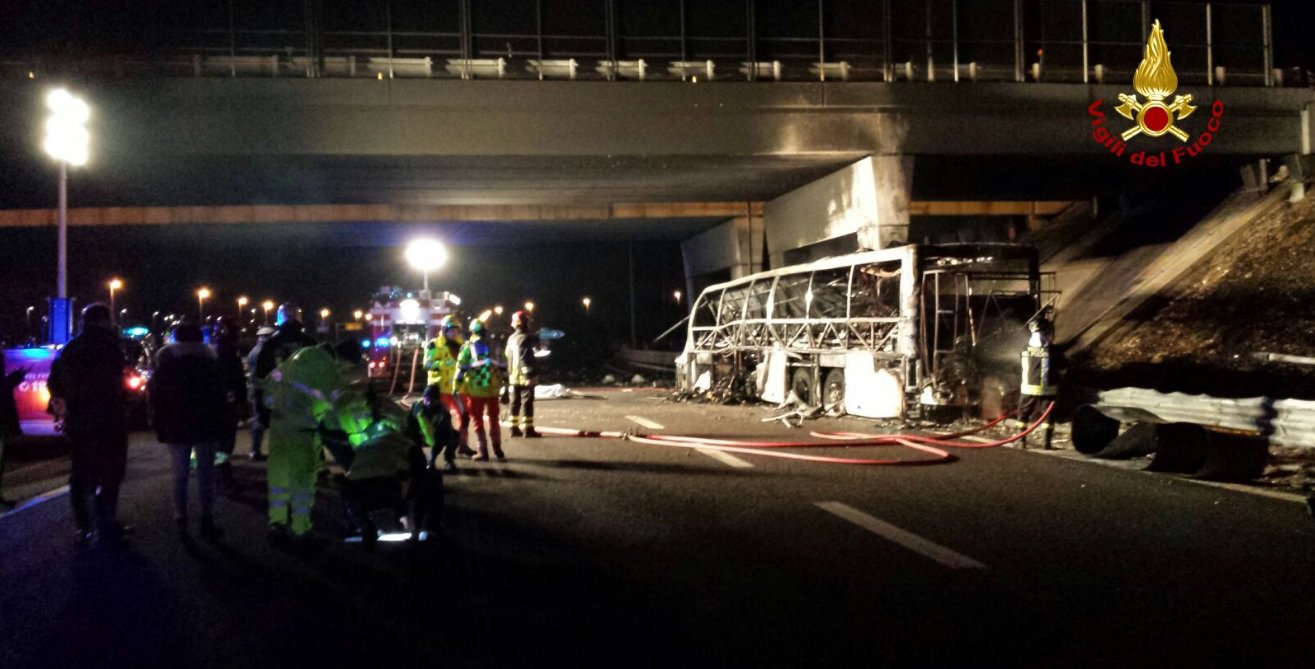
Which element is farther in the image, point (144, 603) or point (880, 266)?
point (880, 266)

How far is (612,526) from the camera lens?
8391mm

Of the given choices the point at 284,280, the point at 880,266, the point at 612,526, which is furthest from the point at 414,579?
the point at 284,280

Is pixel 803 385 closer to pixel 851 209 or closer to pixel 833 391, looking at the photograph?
pixel 833 391

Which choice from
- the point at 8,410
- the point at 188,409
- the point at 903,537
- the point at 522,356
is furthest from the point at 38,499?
the point at 903,537

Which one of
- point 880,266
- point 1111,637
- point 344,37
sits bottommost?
point 1111,637

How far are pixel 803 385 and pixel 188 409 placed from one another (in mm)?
13379

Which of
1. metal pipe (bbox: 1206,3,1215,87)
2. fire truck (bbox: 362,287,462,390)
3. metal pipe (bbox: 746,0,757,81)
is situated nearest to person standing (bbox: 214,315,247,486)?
fire truck (bbox: 362,287,462,390)

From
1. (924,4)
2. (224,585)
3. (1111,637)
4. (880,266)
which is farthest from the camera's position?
(924,4)

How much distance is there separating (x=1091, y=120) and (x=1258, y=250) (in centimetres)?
551

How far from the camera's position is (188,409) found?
8023mm

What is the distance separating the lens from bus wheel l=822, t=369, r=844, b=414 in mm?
18250

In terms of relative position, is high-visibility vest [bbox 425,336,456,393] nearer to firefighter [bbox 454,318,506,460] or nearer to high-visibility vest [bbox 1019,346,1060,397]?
firefighter [bbox 454,318,506,460]

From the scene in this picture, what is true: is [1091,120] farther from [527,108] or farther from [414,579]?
[414,579]

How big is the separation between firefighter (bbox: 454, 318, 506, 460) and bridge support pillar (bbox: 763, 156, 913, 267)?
13.9 meters
